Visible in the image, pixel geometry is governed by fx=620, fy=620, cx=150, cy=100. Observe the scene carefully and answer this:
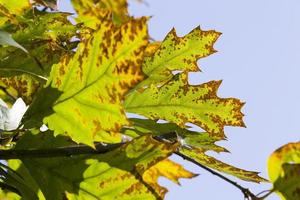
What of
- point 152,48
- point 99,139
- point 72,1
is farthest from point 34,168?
point 72,1

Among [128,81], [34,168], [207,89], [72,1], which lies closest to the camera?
[128,81]

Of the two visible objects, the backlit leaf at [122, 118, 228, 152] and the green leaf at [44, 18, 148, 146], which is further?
the backlit leaf at [122, 118, 228, 152]

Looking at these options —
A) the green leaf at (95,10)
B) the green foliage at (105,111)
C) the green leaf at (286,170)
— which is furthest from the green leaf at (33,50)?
the green leaf at (286,170)

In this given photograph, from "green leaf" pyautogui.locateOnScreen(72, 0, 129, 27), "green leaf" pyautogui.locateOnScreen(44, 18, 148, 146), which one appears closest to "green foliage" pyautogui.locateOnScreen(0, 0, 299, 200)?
"green leaf" pyautogui.locateOnScreen(44, 18, 148, 146)

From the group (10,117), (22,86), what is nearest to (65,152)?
(10,117)

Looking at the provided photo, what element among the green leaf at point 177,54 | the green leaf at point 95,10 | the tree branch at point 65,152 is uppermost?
the green leaf at point 95,10

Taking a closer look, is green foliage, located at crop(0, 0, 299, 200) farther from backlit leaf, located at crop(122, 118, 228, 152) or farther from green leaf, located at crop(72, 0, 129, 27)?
green leaf, located at crop(72, 0, 129, 27)

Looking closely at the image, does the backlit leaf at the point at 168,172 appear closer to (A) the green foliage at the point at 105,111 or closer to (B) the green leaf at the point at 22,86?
(A) the green foliage at the point at 105,111

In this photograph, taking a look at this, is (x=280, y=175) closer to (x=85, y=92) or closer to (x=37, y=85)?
(x=85, y=92)

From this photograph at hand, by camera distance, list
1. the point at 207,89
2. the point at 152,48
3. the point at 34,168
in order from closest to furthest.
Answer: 1. the point at 34,168
2. the point at 207,89
3. the point at 152,48
